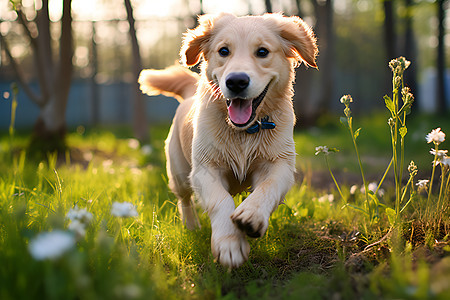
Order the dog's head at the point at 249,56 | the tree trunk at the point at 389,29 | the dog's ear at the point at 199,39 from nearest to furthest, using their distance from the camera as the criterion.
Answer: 1. the dog's head at the point at 249,56
2. the dog's ear at the point at 199,39
3. the tree trunk at the point at 389,29

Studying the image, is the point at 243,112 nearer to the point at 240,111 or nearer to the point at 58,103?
the point at 240,111

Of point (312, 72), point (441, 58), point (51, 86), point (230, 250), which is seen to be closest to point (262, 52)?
point (230, 250)

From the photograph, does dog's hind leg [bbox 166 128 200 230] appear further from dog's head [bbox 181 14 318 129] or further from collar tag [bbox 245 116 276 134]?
collar tag [bbox 245 116 276 134]

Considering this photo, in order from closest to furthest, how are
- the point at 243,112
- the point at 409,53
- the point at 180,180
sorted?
the point at 243,112 < the point at 180,180 < the point at 409,53

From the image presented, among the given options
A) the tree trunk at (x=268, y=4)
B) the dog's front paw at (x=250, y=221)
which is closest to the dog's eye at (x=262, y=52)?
the dog's front paw at (x=250, y=221)

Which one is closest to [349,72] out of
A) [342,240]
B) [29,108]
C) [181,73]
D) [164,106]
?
[164,106]

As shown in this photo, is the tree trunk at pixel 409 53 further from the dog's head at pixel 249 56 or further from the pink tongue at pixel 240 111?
the pink tongue at pixel 240 111

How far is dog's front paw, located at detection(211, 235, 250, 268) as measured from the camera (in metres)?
1.96

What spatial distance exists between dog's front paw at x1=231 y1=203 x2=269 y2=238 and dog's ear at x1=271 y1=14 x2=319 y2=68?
126 cm

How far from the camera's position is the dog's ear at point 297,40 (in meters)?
2.76

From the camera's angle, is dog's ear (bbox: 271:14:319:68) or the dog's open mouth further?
dog's ear (bbox: 271:14:319:68)

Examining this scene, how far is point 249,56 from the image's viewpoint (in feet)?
8.36

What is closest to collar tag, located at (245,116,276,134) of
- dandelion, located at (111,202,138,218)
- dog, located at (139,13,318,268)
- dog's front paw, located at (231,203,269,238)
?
dog, located at (139,13,318,268)

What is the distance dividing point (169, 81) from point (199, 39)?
87cm
